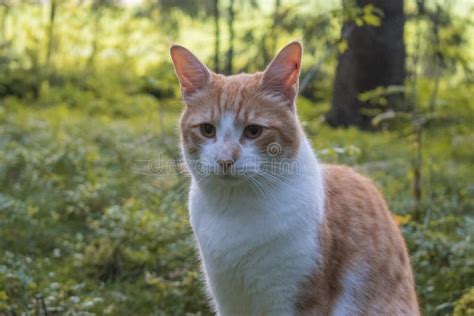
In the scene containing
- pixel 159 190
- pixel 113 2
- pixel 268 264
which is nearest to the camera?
pixel 268 264

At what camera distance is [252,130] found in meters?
3.15

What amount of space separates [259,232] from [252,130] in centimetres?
48

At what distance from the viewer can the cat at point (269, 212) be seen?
3076 millimetres

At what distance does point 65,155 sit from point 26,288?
8.42 feet

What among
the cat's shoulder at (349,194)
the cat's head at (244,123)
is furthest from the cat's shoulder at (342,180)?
the cat's head at (244,123)

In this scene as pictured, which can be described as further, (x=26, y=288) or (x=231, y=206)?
(x=26, y=288)

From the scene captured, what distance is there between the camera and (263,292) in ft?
10.2

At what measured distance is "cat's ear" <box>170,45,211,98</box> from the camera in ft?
11.0

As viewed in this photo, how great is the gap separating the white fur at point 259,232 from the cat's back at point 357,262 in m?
0.10

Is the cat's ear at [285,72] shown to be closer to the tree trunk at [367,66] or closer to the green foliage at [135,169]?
the green foliage at [135,169]

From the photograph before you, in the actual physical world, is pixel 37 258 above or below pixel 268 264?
below

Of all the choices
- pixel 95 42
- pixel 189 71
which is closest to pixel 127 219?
pixel 189 71

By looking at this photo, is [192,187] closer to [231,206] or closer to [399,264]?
[231,206]

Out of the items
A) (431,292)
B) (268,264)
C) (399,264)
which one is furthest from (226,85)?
(431,292)
